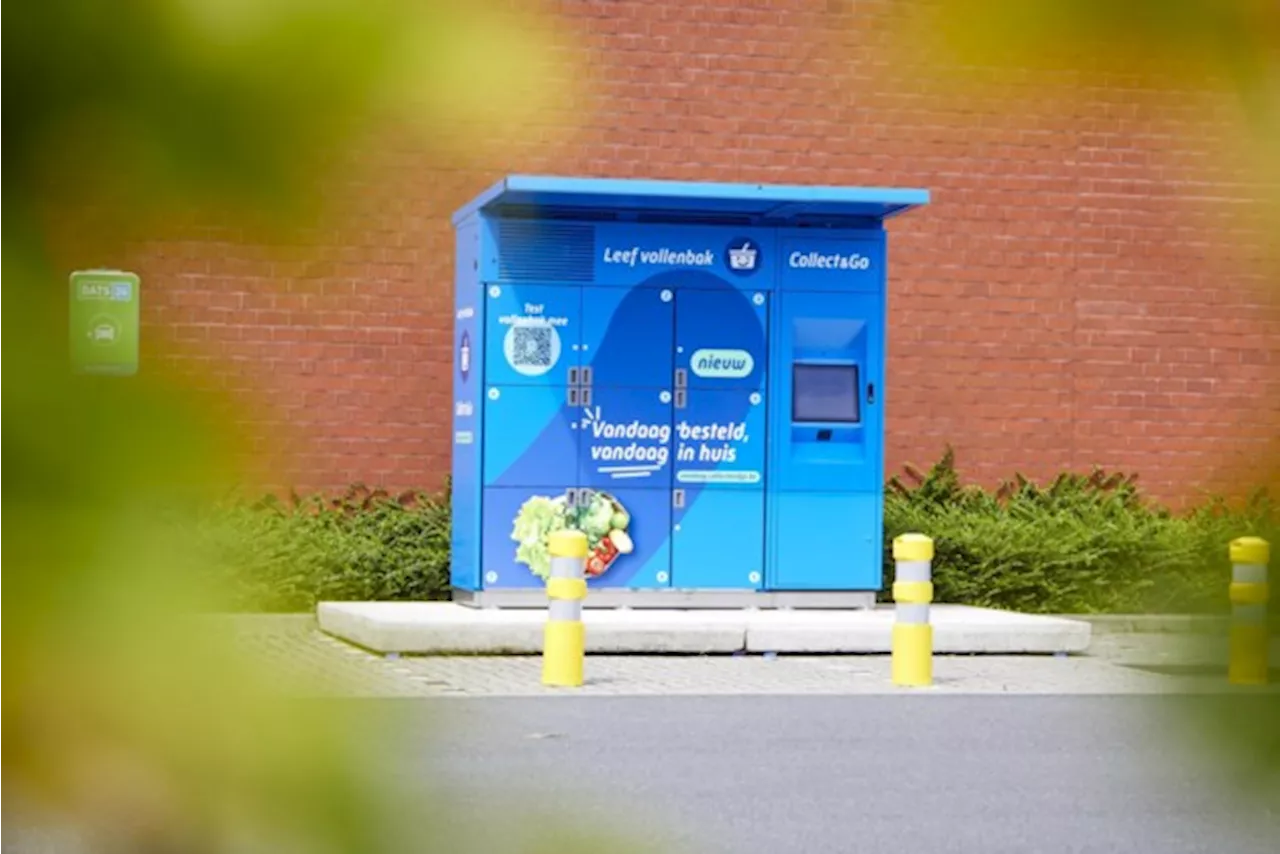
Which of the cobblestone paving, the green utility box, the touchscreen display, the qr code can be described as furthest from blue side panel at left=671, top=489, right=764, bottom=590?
the green utility box

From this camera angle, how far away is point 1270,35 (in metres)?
0.91

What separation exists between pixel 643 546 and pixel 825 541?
1.15 m

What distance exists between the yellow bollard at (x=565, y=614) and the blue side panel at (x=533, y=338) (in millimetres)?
2823

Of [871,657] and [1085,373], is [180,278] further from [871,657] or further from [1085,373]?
[1085,373]

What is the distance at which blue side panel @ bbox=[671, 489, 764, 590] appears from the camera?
48.5 feet

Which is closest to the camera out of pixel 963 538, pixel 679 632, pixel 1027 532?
pixel 679 632

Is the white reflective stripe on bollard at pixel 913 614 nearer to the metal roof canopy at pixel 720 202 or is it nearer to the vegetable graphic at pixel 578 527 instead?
the vegetable graphic at pixel 578 527

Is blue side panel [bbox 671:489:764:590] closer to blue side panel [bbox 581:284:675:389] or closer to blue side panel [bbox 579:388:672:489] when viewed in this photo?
blue side panel [bbox 579:388:672:489]

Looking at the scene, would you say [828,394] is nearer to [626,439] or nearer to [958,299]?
[626,439]

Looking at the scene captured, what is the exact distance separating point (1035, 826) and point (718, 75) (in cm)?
1076

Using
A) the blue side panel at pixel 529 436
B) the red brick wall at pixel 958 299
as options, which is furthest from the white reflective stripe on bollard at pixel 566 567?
the red brick wall at pixel 958 299

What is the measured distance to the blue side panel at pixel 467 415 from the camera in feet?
47.6

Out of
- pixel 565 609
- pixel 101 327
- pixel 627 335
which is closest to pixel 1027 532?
pixel 627 335

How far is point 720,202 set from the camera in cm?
1447
